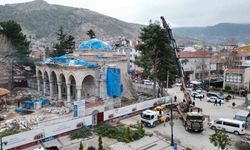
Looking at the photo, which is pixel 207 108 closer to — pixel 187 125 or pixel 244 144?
pixel 187 125

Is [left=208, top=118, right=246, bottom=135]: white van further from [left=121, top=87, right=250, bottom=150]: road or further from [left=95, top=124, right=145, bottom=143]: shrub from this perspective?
[left=95, top=124, right=145, bottom=143]: shrub

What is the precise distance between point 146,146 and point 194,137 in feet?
18.9

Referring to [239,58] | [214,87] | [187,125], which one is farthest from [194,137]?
[239,58]

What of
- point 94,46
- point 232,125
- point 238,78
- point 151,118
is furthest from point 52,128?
point 238,78

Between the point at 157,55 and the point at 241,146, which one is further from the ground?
the point at 157,55

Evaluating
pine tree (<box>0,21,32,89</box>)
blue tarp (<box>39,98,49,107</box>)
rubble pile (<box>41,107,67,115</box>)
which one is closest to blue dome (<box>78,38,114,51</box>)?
blue tarp (<box>39,98,49,107</box>)

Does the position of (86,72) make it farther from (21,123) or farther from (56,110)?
(21,123)

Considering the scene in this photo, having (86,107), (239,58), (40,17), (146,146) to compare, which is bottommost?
(146,146)

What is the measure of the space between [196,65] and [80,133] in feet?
163

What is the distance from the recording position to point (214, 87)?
172ft

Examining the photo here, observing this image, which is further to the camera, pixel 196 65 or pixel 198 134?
pixel 196 65

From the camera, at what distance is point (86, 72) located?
1401 inches

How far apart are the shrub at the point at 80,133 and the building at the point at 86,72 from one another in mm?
9374

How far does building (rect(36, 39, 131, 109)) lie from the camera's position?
35.7m
